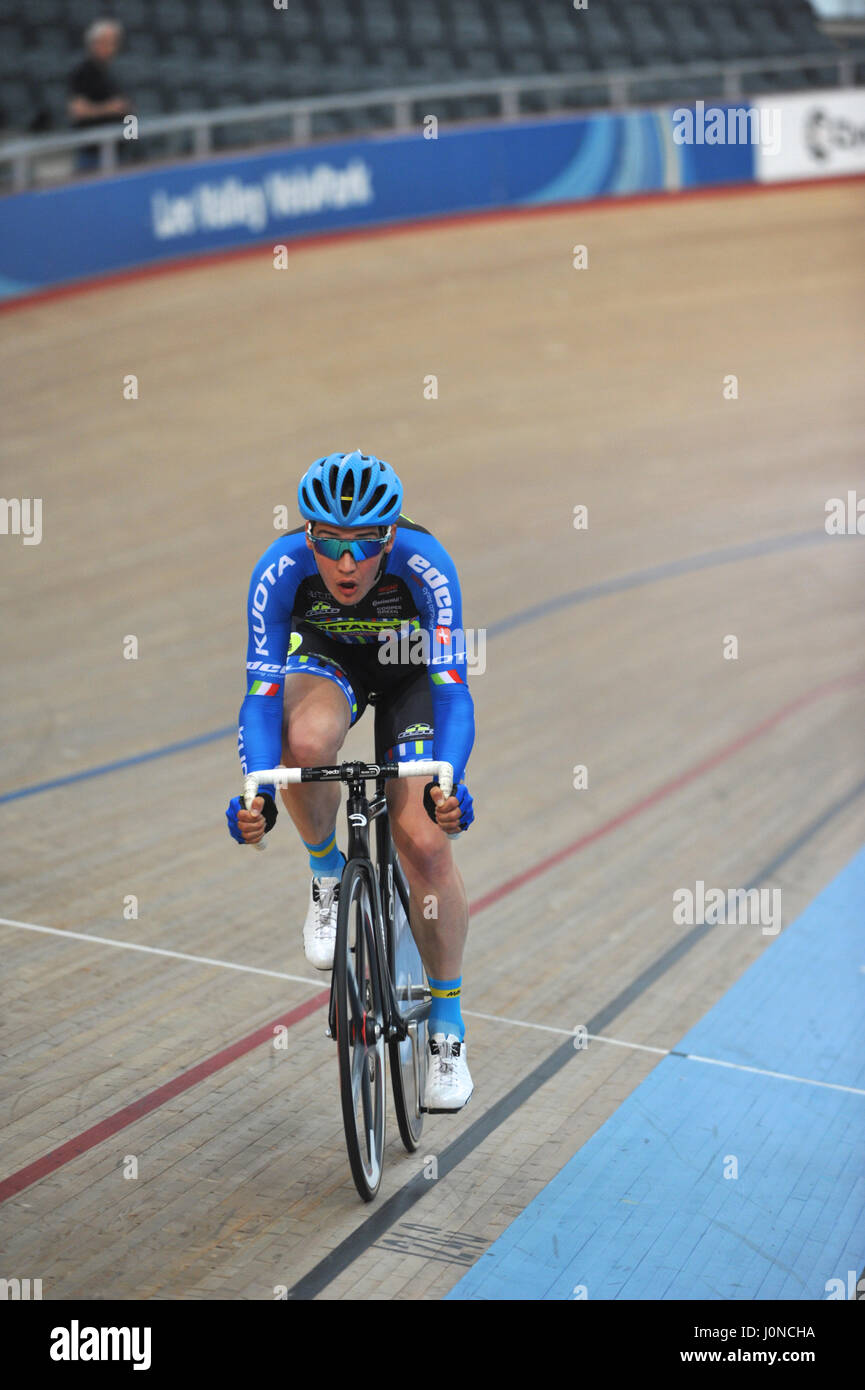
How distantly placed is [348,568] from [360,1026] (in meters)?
0.79

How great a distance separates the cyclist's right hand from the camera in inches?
94.6

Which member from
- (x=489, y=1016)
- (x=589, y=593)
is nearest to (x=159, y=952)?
(x=489, y=1016)

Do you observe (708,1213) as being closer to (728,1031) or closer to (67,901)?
(728,1031)

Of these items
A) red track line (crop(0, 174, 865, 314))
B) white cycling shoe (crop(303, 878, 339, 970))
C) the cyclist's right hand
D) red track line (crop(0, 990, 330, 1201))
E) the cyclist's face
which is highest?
red track line (crop(0, 174, 865, 314))

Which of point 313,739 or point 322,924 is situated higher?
point 313,739

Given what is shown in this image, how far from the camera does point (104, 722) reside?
5.13 meters

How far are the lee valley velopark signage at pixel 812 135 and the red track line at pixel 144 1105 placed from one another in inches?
451

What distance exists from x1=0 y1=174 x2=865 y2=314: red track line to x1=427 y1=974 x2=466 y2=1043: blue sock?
747cm

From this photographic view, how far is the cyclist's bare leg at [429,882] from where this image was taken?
2.62m

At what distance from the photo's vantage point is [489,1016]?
3.38 m

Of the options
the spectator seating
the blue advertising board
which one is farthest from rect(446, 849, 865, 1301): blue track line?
the spectator seating

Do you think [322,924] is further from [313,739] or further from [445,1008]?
[313,739]

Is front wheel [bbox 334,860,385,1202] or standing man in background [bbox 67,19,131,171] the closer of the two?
front wheel [bbox 334,860,385,1202]

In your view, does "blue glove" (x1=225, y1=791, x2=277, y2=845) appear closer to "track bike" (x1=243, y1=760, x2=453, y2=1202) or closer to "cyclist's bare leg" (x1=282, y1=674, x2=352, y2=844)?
"track bike" (x1=243, y1=760, x2=453, y2=1202)
